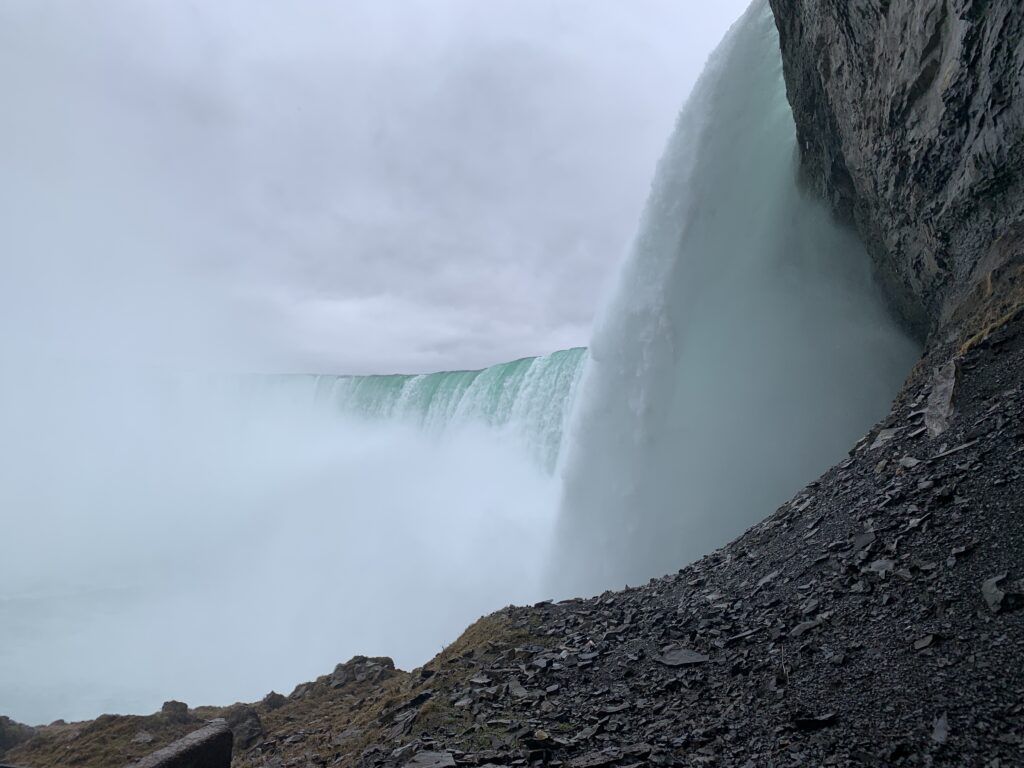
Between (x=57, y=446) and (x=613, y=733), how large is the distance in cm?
7773

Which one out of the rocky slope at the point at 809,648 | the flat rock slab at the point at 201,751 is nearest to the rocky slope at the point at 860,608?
the rocky slope at the point at 809,648

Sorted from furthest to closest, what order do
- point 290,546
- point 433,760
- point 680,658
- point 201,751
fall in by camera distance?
1. point 290,546
2. point 201,751
3. point 680,658
4. point 433,760

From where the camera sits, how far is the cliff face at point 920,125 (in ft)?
25.0

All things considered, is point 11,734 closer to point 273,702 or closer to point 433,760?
point 273,702

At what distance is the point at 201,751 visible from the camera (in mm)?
6352

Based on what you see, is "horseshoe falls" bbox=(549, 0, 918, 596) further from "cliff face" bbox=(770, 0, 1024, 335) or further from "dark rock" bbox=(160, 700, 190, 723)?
"dark rock" bbox=(160, 700, 190, 723)

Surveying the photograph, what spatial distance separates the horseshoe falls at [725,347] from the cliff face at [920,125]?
5.59 ft

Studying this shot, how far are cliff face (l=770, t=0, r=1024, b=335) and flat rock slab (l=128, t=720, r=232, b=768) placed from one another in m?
11.3

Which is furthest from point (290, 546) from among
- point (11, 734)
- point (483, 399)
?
point (11, 734)

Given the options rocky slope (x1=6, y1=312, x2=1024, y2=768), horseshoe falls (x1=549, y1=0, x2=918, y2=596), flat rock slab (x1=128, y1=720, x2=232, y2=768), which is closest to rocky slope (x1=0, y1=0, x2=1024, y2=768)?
rocky slope (x1=6, y1=312, x2=1024, y2=768)

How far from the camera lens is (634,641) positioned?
266 inches

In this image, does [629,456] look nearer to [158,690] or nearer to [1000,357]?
[1000,357]

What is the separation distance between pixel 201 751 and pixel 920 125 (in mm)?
12741

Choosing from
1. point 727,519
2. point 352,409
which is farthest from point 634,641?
point 352,409
